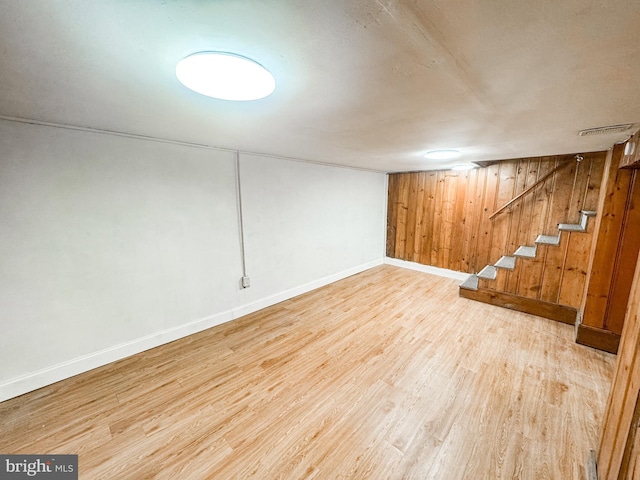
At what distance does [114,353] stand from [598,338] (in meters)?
4.72

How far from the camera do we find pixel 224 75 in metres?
0.99

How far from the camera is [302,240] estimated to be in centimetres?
374

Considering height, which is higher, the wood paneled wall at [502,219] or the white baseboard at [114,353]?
the wood paneled wall at [502,219]

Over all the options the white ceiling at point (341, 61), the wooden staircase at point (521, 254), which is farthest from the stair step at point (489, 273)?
the white ceiling at point (341, 61)

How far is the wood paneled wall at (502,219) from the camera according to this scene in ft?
9.95

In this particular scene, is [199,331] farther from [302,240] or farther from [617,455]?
[617,455]

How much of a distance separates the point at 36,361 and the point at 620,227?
5.19m

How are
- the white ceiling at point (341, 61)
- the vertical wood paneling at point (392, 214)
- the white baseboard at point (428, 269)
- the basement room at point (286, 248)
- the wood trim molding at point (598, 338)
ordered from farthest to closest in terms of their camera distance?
the vertical wood paneling at point (392, 214), the white baseboard at point (428, 269), the wood trim molding at point (598, 338), the basement room at point (286, 248), the white ceiling at point (341, 61)

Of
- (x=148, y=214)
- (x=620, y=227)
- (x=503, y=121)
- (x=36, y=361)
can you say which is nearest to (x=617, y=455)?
(x=503, y=121)

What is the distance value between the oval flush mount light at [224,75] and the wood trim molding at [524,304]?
3830mm

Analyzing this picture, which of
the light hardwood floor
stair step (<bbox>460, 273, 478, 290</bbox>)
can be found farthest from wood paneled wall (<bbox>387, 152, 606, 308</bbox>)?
the light hardwood floor

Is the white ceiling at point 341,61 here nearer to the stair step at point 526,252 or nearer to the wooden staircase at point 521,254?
the wooden staircase at point 521,254

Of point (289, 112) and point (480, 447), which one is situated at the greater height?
point (289, 112)

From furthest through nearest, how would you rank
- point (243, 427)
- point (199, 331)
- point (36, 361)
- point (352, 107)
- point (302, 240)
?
point (302, 240)
point (199, 331)
point (36, 361)
point (243, 427)
point (352, 107)
